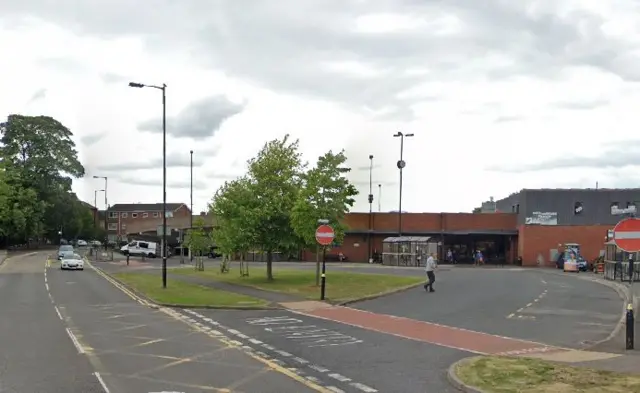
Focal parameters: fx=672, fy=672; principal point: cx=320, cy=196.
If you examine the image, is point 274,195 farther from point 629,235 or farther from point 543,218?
point 543,218

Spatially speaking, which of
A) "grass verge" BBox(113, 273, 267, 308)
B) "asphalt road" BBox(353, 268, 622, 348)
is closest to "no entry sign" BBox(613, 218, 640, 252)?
"asphalt road" BBox(353, 268, 622, 348)

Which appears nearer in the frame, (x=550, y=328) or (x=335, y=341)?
(x=335, y=341)

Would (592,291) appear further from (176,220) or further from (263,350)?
(176,220)

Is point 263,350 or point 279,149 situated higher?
point 279,149

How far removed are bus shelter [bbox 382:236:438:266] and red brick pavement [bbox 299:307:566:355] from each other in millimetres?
36505

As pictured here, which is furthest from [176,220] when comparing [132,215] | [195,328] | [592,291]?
[195,328]

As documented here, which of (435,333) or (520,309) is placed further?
(520,309)

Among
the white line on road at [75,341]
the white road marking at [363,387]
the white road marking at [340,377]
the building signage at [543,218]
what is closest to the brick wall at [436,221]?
the building signage at [543,218]

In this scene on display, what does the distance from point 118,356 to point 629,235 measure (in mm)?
10536

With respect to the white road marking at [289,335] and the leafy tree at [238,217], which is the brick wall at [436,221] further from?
the white road marking at [289,335]

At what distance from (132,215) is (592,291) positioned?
5389 inches

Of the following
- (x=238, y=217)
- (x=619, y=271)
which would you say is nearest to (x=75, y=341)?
(x=238, y=217)

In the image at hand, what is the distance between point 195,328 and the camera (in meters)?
17.6

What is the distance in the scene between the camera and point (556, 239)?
6306cm
